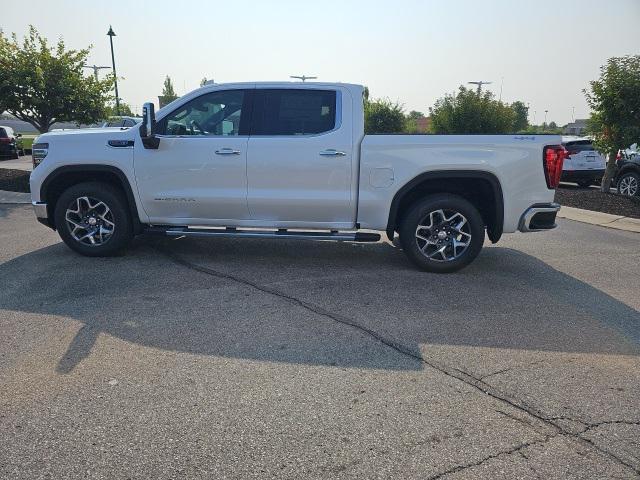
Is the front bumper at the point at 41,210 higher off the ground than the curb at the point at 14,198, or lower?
higher

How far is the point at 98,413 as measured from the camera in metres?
2.95

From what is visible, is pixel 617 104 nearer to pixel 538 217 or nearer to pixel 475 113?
A: pixel 538 217

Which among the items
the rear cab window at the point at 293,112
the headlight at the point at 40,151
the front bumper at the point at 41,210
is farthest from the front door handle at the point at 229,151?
the front bumper at the point at 41,210

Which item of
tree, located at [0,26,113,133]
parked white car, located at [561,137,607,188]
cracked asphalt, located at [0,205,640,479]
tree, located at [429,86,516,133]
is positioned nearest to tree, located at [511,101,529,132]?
tree, located at [429,86,516,133]

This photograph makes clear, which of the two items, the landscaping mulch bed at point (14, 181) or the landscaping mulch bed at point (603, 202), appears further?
→ the landscaping mulch bed at point (14, 181)

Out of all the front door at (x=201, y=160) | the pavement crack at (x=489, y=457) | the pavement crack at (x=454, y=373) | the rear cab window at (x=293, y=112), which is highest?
the rear cab window at (x=293, y=112)

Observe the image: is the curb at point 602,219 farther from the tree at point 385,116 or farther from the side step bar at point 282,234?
the tree at point 385,116

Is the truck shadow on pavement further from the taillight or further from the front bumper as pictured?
the taillight

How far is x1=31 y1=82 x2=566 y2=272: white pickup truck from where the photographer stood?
18.3 feet

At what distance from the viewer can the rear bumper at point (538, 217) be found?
5621mm

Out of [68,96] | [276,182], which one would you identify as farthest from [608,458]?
[68,96]

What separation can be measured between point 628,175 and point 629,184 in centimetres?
23

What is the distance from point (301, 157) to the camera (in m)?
5.68

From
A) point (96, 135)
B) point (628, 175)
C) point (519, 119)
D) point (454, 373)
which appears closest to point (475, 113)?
point (628, 175)
